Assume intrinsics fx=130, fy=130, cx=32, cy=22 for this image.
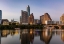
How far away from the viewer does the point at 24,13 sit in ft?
236

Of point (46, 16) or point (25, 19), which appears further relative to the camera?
point (25, 19)

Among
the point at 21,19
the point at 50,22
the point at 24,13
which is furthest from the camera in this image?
the point at 24,13

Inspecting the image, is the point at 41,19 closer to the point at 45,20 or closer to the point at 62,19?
the point at 45,20

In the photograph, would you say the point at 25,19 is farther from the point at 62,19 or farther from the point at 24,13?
the point at 62,19

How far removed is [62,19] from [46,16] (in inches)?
318

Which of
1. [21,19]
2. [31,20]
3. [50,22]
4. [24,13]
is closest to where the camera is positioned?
[50,22]

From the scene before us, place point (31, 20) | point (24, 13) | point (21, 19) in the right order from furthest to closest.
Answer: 1. point (24, 13)
2. point (21, 19)
3. point (31, 20)

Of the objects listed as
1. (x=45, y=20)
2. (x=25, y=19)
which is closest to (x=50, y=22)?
(x=45, y=20)

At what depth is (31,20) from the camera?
63219mm

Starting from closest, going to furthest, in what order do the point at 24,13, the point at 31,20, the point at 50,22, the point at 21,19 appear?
1. the point at 50,22
2. the point at 31,20
3. the point at 21,19
4. the point at 24,13

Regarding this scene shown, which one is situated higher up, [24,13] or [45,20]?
[24,13]

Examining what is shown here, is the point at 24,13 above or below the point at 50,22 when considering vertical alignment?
above

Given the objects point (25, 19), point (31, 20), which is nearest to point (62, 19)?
point (31, 20)

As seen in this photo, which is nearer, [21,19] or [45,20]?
[45,20]
